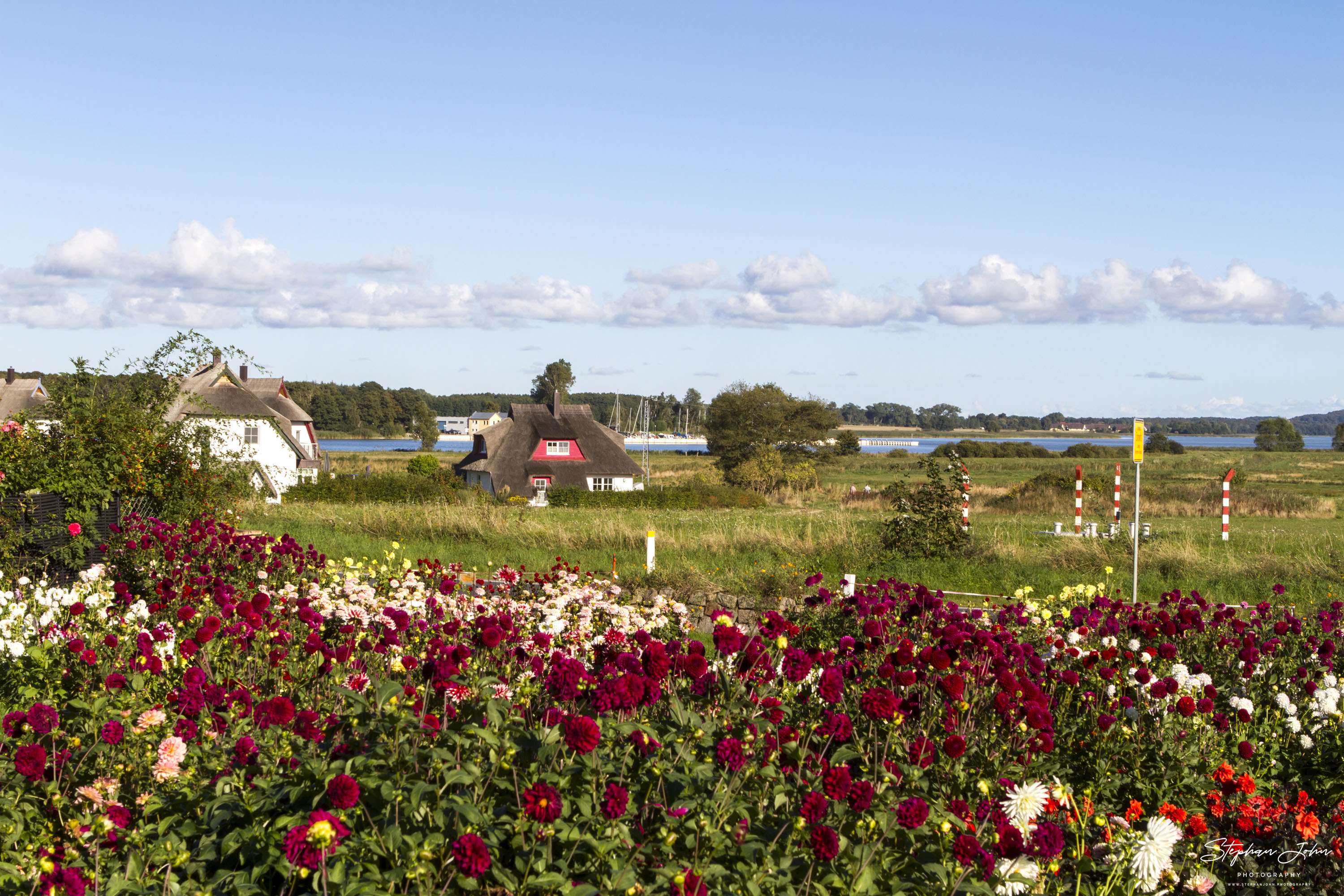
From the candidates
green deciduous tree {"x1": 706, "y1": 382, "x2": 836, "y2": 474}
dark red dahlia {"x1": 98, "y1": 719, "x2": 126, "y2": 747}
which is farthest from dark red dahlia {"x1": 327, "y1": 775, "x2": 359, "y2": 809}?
green deciduous tree {"x1": 706, "y1": 382, "x2": 836, "y2": 474}

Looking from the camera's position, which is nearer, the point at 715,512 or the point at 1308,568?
the point at 1308,568

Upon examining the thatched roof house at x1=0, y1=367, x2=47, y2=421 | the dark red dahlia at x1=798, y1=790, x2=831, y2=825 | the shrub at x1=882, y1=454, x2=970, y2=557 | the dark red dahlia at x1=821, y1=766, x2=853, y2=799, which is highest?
the thatched roof house at x1=0, y1=367, x2=47, y2=421

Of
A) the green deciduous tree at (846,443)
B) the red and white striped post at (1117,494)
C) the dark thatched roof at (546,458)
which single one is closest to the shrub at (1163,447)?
the green deciduous tree at (846,443)

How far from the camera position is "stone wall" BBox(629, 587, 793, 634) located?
1018 centimetres

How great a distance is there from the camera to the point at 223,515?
488 inches

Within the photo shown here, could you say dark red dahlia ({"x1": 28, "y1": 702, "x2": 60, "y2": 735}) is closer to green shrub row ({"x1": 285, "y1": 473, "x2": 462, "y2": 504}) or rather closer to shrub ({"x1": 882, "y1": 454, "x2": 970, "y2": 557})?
shrub ({"x1": 882, "y1": 454, "x2": 970, "y2": 557})

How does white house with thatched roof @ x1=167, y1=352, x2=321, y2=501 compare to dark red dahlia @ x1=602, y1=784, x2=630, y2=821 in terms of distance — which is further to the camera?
white house with thatched roof @ x1=167, y1=352, x2=321, y2=501

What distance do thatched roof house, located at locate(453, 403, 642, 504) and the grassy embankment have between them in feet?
65.5

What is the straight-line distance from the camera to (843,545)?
15055 mm

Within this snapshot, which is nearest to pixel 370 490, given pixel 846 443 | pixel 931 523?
pixel 931 523

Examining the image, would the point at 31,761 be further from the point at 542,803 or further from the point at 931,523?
the point at 931,523

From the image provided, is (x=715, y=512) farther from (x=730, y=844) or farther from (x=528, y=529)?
(x=730, y=844)

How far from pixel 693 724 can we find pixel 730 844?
37 centimetres

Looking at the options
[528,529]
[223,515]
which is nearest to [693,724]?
[223,515]
